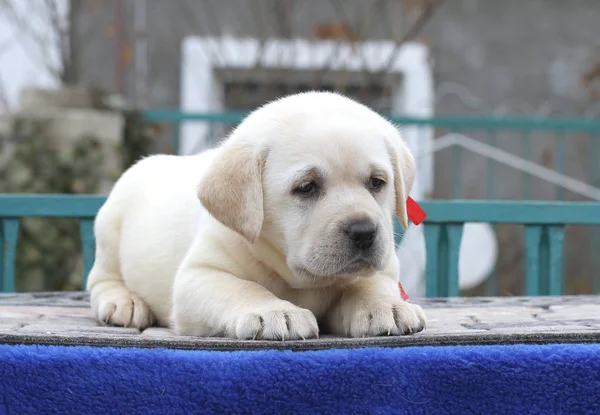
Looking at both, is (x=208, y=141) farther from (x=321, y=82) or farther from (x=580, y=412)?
(x=580, y=412)

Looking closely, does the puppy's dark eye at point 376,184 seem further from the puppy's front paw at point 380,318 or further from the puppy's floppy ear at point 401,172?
the puppy's front paw at point 380,318

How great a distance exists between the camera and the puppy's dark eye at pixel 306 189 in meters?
2.29

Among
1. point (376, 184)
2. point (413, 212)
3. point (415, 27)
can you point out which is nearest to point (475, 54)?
point (415, 27)

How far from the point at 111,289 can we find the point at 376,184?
4.37ft

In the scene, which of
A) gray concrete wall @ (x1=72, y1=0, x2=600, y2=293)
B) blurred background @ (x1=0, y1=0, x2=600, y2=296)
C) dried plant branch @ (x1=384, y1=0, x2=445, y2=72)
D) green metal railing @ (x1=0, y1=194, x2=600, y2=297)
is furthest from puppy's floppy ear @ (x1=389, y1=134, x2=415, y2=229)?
gray concrete wall @ (x1=72, y1=0, x2=600, y2=293)

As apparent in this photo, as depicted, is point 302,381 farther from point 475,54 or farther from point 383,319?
point 475,54

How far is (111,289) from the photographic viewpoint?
310 centimetres

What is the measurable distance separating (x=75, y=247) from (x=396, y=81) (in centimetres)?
447

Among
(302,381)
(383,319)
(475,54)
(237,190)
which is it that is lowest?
(302,381)

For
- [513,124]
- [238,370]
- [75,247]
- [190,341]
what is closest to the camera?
[238,370]

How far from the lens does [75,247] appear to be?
237 inches

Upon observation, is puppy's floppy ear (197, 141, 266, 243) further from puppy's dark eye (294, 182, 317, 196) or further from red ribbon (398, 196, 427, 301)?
red ribbon (398, 196, 427, 301)

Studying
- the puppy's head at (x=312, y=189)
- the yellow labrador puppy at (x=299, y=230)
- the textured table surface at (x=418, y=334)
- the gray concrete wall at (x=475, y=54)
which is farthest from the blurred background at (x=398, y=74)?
the puppy's head at (x=312, y=189)

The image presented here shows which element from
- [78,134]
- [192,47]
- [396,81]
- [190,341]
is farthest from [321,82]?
[190,341]
